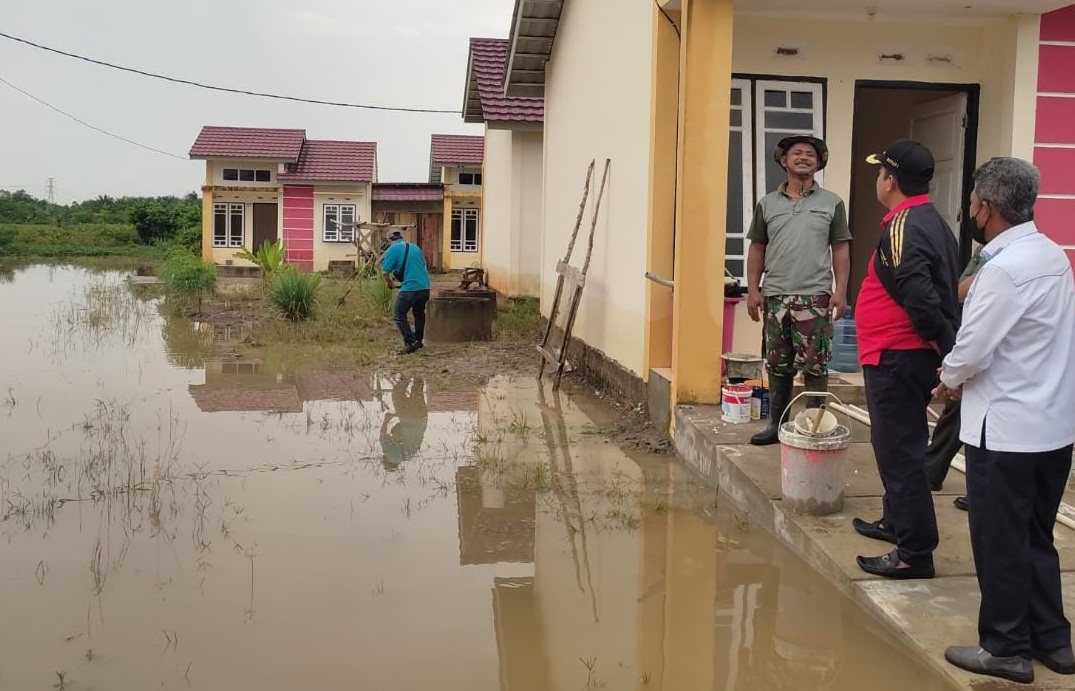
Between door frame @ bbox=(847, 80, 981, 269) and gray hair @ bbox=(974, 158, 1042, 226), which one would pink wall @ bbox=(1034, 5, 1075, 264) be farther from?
gray hair @ bbox=(974, 158, 1042, 226)

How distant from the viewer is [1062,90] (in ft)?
25.0

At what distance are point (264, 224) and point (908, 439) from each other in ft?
99.6

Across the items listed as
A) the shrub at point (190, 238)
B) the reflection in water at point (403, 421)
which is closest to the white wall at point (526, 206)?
the reflection in water at point (403, 421)

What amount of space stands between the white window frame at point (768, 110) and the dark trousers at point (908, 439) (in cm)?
409

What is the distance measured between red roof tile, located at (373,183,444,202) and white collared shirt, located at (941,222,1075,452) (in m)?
30.3

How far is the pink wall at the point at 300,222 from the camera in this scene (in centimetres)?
3148

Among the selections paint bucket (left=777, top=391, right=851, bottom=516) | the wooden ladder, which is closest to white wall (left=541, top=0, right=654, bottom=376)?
the wooden ladder

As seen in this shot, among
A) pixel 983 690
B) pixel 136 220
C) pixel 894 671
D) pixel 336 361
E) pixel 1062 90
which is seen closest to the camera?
pixel 983 690

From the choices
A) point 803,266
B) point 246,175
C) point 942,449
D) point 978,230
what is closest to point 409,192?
point 246,175

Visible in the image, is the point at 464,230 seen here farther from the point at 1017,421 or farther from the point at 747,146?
the point at 1017,421

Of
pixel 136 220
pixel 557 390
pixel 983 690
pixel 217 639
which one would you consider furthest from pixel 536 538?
pixel 136 220

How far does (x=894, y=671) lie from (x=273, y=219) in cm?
3089

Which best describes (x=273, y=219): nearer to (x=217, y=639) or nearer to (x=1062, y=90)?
(x=1062, y=90)

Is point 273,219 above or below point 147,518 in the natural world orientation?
above
